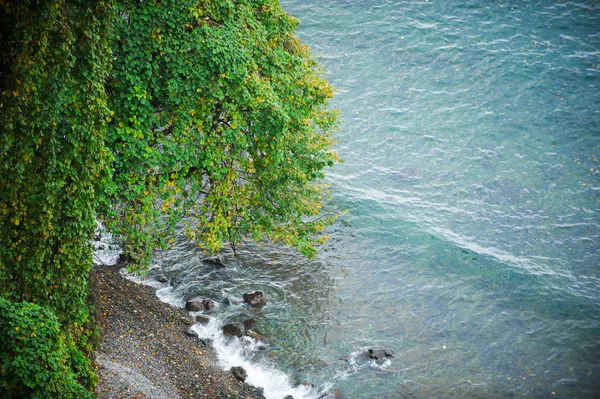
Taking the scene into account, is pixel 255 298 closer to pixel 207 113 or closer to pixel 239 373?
pixel 239 373

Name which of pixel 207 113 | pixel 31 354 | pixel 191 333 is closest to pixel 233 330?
pixel 191 333

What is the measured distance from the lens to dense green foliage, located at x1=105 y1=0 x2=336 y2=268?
1880 cm

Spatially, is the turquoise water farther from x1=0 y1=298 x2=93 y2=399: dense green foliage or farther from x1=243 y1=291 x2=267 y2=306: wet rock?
x1=0 y1=298 x2=93 y2=399: dense green foliage

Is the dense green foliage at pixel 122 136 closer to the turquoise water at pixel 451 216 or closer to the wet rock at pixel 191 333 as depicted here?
the wet rock at pixel 191 333

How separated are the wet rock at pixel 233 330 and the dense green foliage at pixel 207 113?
4.54m

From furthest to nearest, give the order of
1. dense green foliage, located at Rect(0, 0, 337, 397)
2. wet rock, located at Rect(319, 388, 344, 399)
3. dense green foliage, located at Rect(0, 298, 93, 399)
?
wet rock, located at Rect(319, 388, 344, 399) → dense green foliage, located at Rect(0, 0, 337, 397) → dense green foliage, located at Rect(0, 298, 93, 399)

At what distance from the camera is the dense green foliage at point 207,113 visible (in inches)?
740

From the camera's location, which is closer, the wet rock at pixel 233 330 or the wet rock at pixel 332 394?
the wet rock at pixel 332 394

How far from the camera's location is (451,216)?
115 ft

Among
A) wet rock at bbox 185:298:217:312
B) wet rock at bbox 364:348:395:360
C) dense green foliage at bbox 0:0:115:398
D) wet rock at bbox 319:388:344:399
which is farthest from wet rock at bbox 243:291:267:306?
dense green foliage at bbox 0:0:115:398

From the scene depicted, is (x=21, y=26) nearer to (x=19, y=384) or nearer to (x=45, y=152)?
(x=45, y=152)

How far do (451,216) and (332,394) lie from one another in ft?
53.3

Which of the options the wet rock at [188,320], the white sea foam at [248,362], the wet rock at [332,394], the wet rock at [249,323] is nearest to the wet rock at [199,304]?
the white sea foam at [248,362]

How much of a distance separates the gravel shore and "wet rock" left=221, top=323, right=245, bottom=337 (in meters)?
1.32
